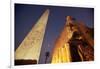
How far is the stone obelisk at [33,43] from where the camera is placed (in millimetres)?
1954

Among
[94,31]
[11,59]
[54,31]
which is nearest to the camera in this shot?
[11,59]

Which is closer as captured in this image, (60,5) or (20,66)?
(20,66)

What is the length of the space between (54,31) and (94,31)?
1.56ft

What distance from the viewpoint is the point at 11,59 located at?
6.24 ft

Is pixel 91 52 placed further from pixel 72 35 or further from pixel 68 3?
pixel 68 3

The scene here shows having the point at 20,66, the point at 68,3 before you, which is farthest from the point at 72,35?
the point at 20,66

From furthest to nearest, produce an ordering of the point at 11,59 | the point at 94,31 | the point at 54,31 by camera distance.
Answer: the point at 94,31 → the point at 54,31 → the point at 11,59

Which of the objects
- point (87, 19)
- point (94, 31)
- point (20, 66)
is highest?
point (87, 19)

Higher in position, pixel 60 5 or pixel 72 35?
pixel 60 5

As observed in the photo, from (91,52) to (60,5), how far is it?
0.63m

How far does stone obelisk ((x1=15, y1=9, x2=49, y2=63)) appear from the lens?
6.41ft

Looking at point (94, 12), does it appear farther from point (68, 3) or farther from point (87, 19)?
point (68, 3)

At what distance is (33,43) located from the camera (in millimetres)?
1997

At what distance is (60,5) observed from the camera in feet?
6.80
